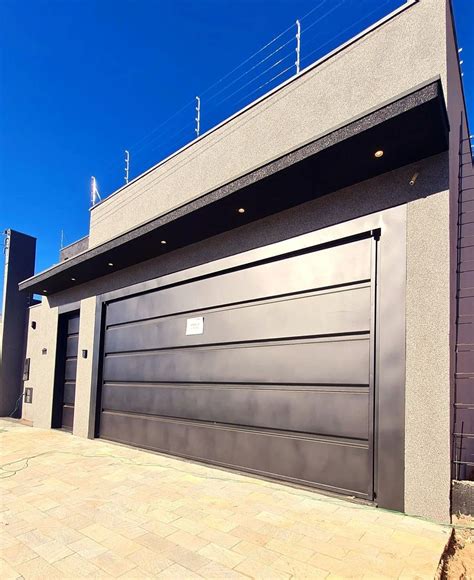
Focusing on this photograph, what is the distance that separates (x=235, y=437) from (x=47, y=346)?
20.5 ft

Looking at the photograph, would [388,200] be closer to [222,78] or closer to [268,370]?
[268,370]

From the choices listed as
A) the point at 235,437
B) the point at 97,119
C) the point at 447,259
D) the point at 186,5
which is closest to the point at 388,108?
the point at 447,259

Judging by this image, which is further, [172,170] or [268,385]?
[172,170]

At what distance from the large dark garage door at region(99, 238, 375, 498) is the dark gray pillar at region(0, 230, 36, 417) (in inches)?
257

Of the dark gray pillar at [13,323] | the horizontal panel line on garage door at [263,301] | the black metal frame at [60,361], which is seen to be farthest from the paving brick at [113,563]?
the dark gray pillar at [13,323]

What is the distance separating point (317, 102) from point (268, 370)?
3146 mm

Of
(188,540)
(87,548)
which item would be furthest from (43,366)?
(188,540)

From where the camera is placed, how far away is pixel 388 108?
2.92 metres

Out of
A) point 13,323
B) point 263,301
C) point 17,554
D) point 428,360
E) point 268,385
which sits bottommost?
point 17,554

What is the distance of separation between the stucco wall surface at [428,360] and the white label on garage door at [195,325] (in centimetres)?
276

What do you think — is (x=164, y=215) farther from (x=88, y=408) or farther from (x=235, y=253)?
(x=88, y=408)

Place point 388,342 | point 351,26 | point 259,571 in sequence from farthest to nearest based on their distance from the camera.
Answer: point 351,26 < point 388,342 < point 259,571

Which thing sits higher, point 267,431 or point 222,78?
point 222,78

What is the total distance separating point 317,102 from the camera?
4223 mm
